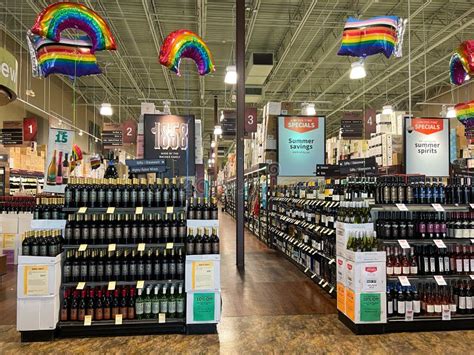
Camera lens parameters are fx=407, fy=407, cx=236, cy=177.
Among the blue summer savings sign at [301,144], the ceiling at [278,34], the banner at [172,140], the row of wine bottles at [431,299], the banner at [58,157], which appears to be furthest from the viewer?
the ceiling at [278,34]

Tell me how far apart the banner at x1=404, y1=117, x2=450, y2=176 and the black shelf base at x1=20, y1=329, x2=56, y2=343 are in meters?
7.08

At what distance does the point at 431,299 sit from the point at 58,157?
5.93 metres

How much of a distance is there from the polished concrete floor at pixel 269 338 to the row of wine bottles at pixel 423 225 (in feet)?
3.64

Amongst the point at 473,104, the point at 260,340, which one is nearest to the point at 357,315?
the point at 260,340

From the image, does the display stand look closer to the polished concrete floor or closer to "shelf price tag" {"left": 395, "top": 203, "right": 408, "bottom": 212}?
the polished concrete floor

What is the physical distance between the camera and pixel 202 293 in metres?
4.59

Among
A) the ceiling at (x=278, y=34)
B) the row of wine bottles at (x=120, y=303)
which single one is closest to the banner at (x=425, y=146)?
the ceiling at (x=278, y=34)

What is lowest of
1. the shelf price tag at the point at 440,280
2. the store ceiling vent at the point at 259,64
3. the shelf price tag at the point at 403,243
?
the shelf price tag at the point at 440,280

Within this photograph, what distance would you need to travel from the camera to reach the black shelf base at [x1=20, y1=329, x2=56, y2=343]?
172 inches

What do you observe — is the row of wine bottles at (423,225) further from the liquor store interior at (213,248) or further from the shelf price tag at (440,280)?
the shelf price tag at (440,280)

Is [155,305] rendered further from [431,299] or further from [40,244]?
[431,299]

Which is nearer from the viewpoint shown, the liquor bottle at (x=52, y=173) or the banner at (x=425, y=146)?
the liquor bottle at (x=52, y=173)

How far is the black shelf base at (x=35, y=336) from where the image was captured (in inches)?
172

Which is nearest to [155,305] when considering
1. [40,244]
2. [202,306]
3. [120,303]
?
[120,303]
